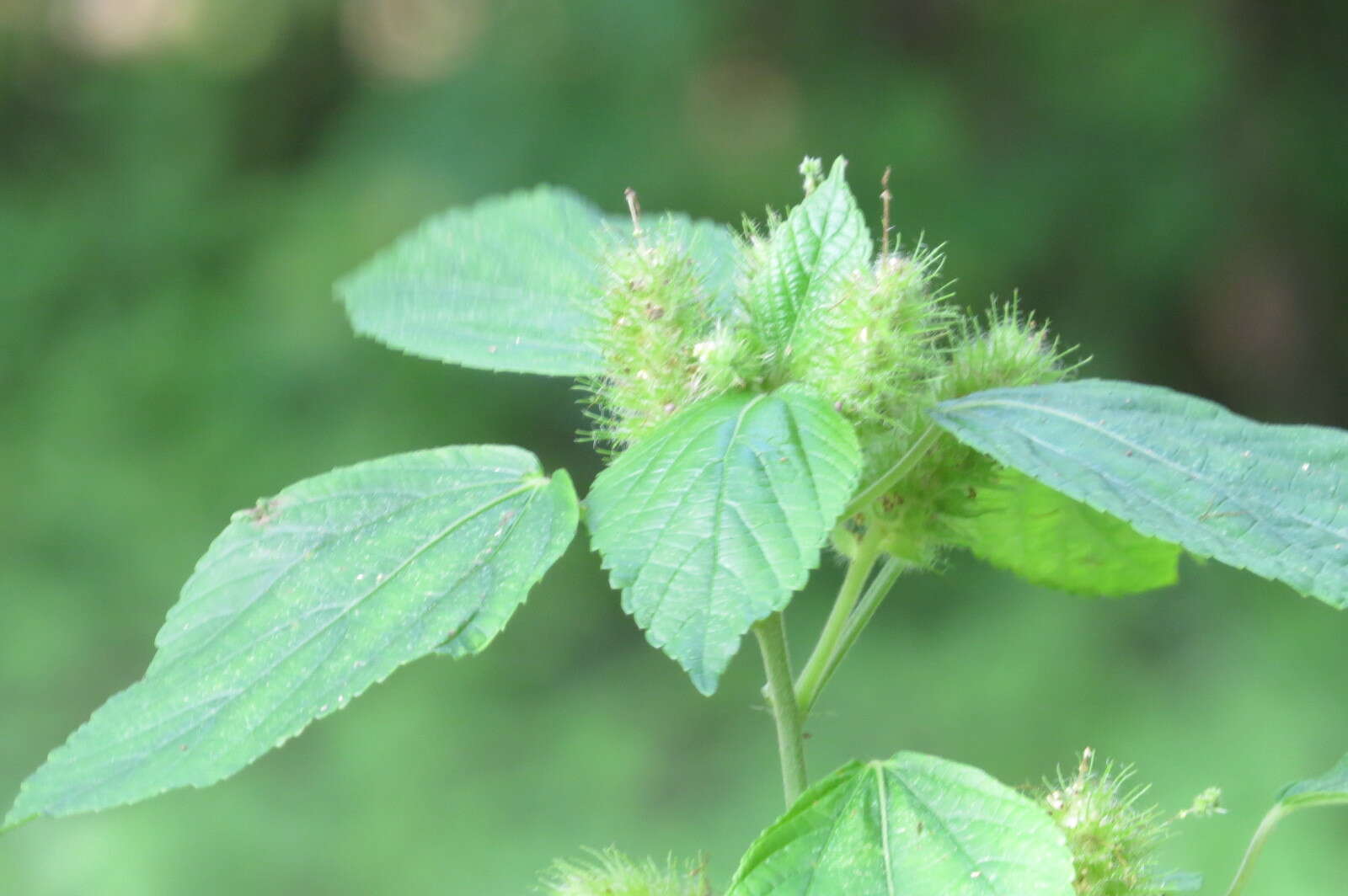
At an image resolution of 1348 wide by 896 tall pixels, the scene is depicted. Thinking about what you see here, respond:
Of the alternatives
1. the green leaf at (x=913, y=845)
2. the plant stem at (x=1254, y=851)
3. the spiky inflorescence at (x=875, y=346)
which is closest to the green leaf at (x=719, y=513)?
the spiky inflorescence at (x=875, y=346)

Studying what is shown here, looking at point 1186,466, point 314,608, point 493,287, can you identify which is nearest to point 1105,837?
point 1186,466

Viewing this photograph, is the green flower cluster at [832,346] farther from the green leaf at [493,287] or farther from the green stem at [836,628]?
the green leaf at [493,287]

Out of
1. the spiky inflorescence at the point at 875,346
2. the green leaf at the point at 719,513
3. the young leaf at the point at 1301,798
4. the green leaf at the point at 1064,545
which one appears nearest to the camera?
the green leaf at the point at 719,513

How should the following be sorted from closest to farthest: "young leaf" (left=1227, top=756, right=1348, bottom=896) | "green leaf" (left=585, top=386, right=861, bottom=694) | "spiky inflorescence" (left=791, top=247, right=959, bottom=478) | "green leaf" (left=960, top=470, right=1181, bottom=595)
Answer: "green leaf" (left=585, top=386, right=861, bottom=694) < "spiky inflorescence" (left=791, top=247, right=959, bottom=478) < "young leaf" (left=1227, top=756, right=1348, bottom=896) < "green leaf" (left=960, top=470, right=1181, bottom=595)

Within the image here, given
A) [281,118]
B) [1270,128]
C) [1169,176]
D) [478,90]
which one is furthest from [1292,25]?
[281,118]

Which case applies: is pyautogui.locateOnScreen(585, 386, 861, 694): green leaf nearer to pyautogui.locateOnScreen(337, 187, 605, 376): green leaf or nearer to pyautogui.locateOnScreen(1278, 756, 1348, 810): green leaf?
pyautogui.locateOnScreen(337, 187, 605, 376): green leaf

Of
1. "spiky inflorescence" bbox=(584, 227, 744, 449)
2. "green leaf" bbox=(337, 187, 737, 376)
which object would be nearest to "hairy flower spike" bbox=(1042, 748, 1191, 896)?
"spiky inflorescence" bbox=(584, 227, 744, 449)

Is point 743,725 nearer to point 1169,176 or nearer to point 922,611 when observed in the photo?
point 922,611

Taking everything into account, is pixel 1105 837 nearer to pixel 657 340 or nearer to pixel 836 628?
pixel 836 628
